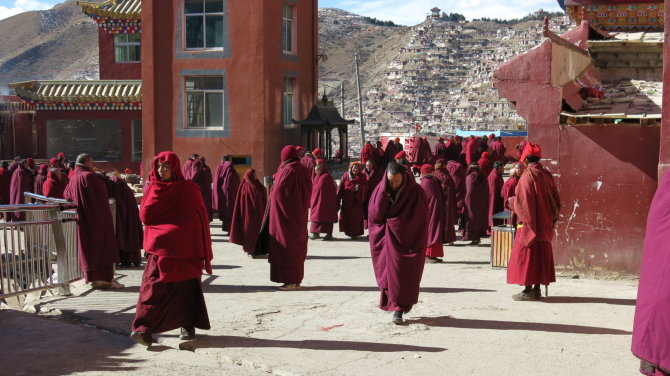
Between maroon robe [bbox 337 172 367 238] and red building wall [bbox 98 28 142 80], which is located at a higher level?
red building wall [bbox 98 28 142 80]

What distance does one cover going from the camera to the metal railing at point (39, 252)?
28.8 feet

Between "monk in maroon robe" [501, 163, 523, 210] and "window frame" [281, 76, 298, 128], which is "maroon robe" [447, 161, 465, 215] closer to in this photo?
"monk in maroon robe" [501, 163, 523, 210]

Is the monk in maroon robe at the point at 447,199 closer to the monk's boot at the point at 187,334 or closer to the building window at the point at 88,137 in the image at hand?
the monk's boot at the point at 187,334

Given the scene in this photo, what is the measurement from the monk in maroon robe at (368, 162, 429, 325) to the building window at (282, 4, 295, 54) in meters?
17.9

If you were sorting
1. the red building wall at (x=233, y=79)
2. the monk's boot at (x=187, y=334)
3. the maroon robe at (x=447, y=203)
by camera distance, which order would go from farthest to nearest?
the red building wall at (x=233, y=79) < the maroon robe at (x=447, y=203) < the monk's boot at (x=187, y=334)

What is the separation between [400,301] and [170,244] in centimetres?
225

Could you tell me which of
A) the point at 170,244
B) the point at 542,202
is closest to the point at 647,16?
the point at 542,202

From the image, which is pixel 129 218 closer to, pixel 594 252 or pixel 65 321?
pixel 65 321

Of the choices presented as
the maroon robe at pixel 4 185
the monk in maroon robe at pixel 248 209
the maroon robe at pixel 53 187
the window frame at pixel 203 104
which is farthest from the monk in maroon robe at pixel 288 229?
the window frame at pixel 203 104

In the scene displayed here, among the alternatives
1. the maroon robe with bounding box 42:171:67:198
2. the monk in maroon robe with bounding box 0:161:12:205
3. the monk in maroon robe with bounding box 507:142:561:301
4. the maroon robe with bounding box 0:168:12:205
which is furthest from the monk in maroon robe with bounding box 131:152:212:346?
the maroon robe with bounding box 0:168:12:205

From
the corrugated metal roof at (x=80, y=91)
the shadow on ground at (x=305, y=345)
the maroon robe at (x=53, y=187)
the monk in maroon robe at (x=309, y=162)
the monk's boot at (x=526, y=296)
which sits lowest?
the shadow on ground at (x=305, y=345)

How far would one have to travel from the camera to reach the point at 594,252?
35.9 ft

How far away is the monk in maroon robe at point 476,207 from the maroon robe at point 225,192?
4.51m

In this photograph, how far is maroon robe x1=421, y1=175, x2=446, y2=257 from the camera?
492 inches
